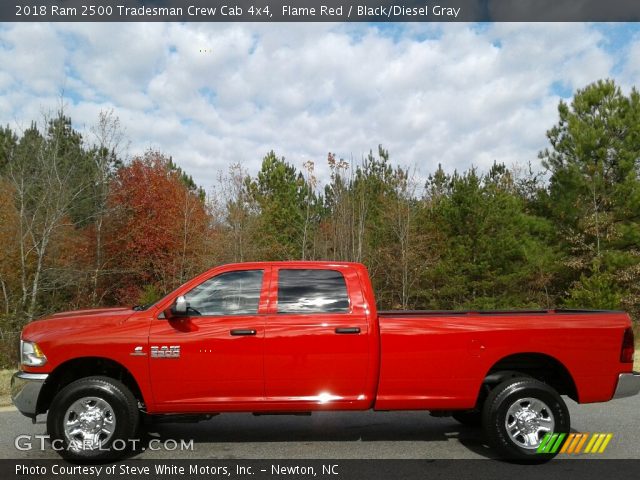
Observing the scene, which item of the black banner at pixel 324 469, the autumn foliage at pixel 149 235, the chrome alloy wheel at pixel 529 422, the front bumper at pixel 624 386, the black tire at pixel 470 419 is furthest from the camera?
the autumn foliage at pixel 149 235

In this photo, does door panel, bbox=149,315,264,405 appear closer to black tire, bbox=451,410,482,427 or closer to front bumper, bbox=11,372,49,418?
front bumper, bbox=11,372,49,418

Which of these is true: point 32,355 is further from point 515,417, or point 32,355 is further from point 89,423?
point 515,417

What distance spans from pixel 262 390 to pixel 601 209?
84.9 ft

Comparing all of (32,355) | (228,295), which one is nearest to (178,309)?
(228,295)

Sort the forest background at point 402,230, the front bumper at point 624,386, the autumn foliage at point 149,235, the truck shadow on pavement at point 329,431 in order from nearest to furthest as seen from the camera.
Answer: the front bumper at point 624,386
the truck shadow on pavement at point 329,431
the forest background at point 402,230
the autumn foliage at point 149,235

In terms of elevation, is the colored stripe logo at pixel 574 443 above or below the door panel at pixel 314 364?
below

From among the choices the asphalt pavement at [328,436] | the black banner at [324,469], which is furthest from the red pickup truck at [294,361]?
the asphalt pavement at [328,436]

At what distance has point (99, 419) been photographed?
505cm

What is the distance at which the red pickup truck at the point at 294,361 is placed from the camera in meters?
5.05

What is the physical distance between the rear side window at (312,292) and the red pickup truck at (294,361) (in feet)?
0.05

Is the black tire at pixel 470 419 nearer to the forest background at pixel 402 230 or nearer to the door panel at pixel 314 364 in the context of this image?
the door panel at pixel 314 364

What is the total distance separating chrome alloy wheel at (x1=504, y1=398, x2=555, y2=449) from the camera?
16.9ft

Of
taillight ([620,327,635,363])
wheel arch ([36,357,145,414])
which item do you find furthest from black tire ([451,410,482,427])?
wheel arch ([36,357,145,414])

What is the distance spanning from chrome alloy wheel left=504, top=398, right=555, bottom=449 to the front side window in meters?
2.67
